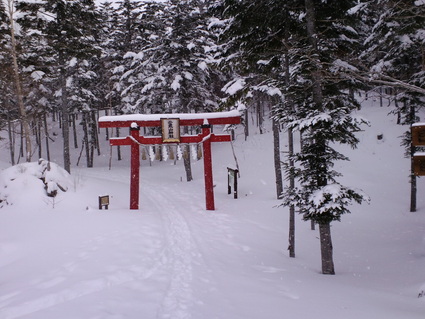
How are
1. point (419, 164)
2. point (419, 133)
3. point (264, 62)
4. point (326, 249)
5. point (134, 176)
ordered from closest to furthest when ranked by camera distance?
point (419, 133) → point (419, 164) → point (326, 249) → point (264, 62) → point (134, 176)

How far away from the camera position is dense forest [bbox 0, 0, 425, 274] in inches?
287

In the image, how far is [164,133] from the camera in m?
14.1

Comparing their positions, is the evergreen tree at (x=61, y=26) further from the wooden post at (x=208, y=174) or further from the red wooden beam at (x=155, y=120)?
the wooden post at (x=208, y=174)

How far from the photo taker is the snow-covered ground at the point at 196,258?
509cm

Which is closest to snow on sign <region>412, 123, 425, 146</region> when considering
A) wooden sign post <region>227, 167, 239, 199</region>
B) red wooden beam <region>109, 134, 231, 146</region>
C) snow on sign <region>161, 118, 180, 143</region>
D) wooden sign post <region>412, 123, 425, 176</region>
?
wooden sign post <region>412, 123, 425, 176</region>

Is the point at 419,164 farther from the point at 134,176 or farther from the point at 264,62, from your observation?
the point at 134,176

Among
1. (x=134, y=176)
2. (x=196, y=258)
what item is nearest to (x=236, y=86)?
(x=134, y=176)

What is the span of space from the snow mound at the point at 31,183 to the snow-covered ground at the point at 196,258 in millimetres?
109

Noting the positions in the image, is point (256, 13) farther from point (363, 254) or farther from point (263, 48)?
point (363, 254)

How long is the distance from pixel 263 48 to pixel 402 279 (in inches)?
309

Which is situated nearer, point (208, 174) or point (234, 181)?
point (208, 174)

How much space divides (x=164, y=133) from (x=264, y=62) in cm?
588

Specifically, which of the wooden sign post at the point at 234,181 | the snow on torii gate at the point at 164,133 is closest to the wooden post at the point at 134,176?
the snow on torii gate at the point at 164,133

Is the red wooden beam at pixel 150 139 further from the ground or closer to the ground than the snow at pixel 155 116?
closer to the ground
